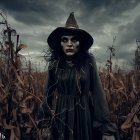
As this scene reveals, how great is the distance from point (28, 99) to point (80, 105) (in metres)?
0.85

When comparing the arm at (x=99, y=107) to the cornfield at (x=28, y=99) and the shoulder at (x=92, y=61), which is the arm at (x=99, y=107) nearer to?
the shoulder at (x=92, y=61)

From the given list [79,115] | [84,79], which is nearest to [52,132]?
[79,115]

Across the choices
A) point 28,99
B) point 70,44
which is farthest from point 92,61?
point 28,99

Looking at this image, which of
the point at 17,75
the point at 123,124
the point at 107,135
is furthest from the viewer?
the point at 123,124

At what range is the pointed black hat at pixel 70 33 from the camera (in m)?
4.30

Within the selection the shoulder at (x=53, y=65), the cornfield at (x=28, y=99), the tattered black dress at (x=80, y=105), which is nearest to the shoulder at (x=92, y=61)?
the tattered black dress at (x=80, y=105)

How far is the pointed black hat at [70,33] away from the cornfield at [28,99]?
0.96 feet

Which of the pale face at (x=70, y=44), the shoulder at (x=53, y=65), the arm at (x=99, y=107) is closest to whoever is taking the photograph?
the arm at (x=99, y=107)

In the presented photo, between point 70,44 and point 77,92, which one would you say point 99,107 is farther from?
point 70,44

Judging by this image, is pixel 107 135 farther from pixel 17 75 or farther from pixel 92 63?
pixel 17 75

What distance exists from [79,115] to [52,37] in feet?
2.65

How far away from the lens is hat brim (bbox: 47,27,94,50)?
4305 millimetres

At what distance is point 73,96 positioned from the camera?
4.26 meters

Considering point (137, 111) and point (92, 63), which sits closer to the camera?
point (92, 63)
